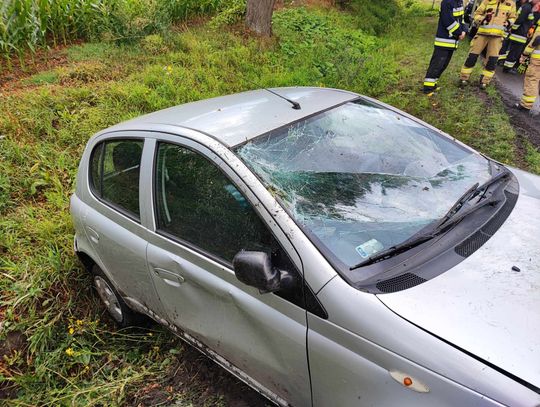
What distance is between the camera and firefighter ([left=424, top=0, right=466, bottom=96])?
6820mm

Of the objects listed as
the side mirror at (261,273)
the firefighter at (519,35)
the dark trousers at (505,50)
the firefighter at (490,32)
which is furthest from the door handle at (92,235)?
the dark trousers at (505,50)

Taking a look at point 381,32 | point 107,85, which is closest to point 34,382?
point 107,85

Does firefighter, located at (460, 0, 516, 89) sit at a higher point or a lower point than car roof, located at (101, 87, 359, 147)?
higher

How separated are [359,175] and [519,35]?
8.38 m

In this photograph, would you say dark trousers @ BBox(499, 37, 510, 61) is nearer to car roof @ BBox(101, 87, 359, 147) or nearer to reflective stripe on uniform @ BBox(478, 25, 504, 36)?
reflective stripe on uniform @ BBox(478, 25, 504, 36)

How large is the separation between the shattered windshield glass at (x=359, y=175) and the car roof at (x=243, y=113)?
0.08 m

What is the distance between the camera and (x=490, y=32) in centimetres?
718

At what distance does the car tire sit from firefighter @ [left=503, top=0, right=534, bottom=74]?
29.5 feet

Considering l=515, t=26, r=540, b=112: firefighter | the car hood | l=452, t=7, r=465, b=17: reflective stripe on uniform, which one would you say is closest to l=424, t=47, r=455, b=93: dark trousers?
l=452, t=7, r=465, b=17: reflective stripe on uniform

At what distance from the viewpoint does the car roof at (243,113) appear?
2.30 meters

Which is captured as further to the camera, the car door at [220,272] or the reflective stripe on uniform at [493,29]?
the reflective stripe on uniform at [493,29]

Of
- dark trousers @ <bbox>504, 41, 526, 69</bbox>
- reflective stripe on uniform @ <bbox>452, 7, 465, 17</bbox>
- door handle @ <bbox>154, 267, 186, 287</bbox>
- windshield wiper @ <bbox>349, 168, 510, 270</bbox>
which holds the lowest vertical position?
door handle @ <bbox>154, 267, 186, 287</bbox>

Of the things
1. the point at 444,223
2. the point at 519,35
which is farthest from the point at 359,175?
the point at 519,35

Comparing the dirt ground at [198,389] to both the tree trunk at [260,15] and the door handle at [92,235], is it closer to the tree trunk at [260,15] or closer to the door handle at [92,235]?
the door handle at [92,235]
